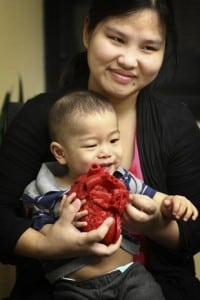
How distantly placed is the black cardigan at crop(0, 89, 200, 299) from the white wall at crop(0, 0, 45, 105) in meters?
0.90

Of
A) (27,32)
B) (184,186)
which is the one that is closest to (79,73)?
(184,186)

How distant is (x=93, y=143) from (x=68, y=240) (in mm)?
211

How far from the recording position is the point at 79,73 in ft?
4.74

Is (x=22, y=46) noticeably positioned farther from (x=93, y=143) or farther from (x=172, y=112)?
(x=93, y=143)

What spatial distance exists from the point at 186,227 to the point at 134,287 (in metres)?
0.23

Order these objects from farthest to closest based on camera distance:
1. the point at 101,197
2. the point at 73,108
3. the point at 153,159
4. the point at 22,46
Answer: the point at 22,46
the point at 153,159
the point at 73,108
the point at 101,197

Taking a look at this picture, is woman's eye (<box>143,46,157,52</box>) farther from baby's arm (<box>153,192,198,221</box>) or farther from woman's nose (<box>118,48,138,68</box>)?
baby's arm (<box>153,192,198,221</box>)

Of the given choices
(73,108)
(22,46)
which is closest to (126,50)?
(73,108)

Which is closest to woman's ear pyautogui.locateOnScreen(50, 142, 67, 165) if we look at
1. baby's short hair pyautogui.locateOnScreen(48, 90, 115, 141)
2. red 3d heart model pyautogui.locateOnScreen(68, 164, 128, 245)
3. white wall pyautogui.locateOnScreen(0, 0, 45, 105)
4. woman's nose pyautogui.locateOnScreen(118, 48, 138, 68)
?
baby's short hair pyautogui.locateOnScreen(48, 90, 115, 141)

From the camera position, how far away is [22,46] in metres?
2.53

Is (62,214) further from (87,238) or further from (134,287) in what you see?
(134,287)

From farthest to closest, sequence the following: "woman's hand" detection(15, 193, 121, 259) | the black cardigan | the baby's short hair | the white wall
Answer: the white wall, the black cardigan, the baby's short hair, "woman's hand" detection(15, 193, 121, 259)

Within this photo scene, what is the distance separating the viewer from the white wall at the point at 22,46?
7.61 feet

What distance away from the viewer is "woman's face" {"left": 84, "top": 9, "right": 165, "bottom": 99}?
48.4 inches
